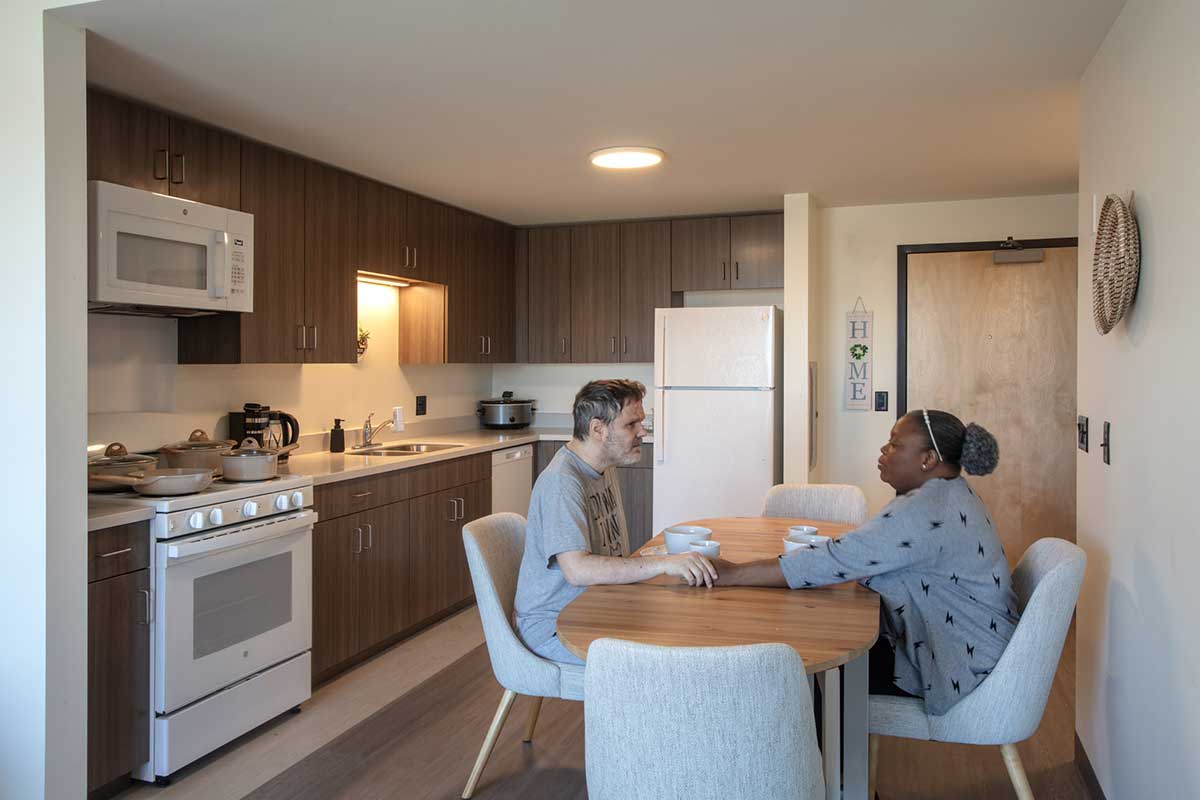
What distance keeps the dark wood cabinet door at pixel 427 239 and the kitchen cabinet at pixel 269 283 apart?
85cm

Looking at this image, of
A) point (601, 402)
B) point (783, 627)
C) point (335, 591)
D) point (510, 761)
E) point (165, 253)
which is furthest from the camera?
point (335, 591)

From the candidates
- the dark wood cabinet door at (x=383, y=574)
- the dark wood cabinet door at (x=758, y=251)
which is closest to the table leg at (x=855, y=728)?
the dark wood cabinet door at (x=383, y=574)

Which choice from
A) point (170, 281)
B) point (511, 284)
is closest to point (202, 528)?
point (170, 281)

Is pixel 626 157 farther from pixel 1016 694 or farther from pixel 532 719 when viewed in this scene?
pixel 1016 694

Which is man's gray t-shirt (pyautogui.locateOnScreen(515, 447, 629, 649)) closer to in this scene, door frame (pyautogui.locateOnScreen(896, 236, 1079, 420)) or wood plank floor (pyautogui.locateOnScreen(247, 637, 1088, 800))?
wood plank floor (pyautogui.locateOnScreen(247, 637, 1088, 800))

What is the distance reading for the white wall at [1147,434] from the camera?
179cm

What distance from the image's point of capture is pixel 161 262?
2949mm

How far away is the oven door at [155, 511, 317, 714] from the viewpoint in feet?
8.80

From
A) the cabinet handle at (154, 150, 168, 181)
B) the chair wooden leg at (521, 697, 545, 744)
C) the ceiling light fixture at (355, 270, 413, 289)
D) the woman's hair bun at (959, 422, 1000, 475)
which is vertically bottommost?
the chair wooden leg at (521, 697, 545, 744)

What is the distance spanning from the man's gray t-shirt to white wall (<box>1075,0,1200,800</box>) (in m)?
1.31

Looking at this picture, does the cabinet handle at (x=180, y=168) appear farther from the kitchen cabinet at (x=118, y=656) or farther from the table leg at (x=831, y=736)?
the table leg at (x=831, y=736)

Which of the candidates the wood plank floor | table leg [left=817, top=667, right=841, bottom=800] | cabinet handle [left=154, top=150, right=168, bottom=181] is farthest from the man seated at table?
cabinet handle [left=154, top=150, right=168, bottom=181]

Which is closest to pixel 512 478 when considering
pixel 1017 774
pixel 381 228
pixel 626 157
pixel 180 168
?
pixel 381 228

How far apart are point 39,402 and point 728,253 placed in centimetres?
374
